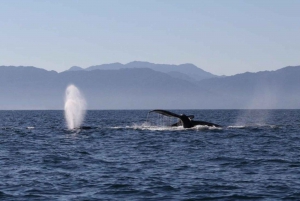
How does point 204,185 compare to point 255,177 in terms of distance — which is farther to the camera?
point 255,177

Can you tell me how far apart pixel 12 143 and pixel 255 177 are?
23484 millimetres

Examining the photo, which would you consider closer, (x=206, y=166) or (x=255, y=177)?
(x=255, y=177)

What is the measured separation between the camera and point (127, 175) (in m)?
27.3

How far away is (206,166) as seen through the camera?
3011 cm

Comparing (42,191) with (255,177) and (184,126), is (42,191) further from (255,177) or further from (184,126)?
(184,126)

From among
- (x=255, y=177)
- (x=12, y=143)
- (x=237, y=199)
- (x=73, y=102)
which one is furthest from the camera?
(x=73, y=102)

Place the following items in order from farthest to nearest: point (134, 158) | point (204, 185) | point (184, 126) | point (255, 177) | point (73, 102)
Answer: point (73, 102) → point (184, 126) → point (134, 158) → point (255, 177) → point (204, 185)

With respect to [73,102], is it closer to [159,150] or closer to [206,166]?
[159,150]

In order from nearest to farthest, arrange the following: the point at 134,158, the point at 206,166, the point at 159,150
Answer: the point at 206,166
the point at 134,158
the point at 159,150

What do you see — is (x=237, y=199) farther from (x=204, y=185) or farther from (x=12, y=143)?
(x=12, y=143)

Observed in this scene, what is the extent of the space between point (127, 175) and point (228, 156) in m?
8.85

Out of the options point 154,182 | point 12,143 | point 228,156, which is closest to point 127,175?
point 154,182

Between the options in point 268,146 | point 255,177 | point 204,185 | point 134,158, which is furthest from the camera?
point 268,146

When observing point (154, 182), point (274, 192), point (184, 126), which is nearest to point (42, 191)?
point (154, 182)
